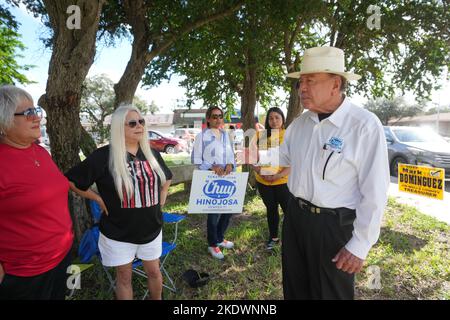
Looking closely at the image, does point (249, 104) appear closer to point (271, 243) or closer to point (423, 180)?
point (423, 180)

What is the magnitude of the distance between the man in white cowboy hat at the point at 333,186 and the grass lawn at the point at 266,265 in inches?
52.6

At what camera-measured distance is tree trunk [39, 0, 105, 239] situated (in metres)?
3.03

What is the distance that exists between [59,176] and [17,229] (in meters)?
0.42

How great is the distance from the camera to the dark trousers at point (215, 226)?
13.1ft

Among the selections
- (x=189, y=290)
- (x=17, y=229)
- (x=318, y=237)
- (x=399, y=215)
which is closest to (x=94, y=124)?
(x=189, y=290)

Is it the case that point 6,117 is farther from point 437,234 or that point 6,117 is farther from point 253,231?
point 437,234

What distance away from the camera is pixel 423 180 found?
530 cm

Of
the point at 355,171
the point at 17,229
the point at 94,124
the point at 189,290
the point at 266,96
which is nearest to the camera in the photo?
the point at 17,229

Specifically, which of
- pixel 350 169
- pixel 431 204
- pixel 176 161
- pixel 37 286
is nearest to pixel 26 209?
pixel 37 286

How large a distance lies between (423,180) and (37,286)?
19.5 feet

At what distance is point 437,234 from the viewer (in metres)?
4.86

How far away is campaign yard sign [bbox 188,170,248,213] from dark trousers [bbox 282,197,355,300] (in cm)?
190

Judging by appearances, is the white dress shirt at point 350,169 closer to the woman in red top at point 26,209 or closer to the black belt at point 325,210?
the black belt at point 325,210

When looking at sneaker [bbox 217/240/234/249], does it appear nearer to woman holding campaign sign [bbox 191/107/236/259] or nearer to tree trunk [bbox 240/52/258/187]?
woman holding campaign sign [bbox 191/107/236/259]
